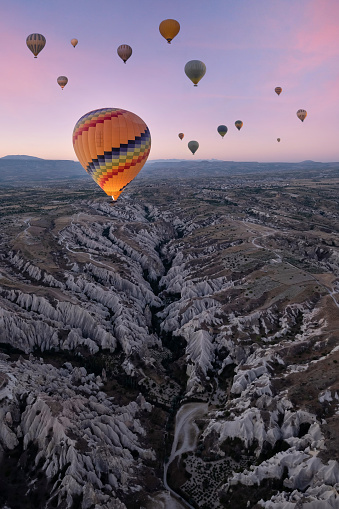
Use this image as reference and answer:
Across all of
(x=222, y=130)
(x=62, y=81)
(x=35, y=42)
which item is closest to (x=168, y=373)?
(x=35, y=42)

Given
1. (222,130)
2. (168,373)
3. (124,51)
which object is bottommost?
(168,373)

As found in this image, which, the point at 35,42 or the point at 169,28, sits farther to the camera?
the point at 35,42

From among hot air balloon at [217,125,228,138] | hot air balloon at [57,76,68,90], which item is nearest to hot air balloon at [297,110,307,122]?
hot air balloon at [217,125,228,138]

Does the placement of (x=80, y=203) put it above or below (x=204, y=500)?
above

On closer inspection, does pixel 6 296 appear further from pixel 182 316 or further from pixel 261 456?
pixel 261 456

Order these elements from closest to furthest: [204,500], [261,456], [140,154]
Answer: [204,500] < [261,456] < [140,154]

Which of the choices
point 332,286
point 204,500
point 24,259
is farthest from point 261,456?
point 24,259

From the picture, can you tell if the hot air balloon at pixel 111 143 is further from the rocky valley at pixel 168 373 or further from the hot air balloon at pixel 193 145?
the hot air balloon at pixel 193 145

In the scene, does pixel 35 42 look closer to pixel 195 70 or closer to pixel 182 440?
pixel 195 70
